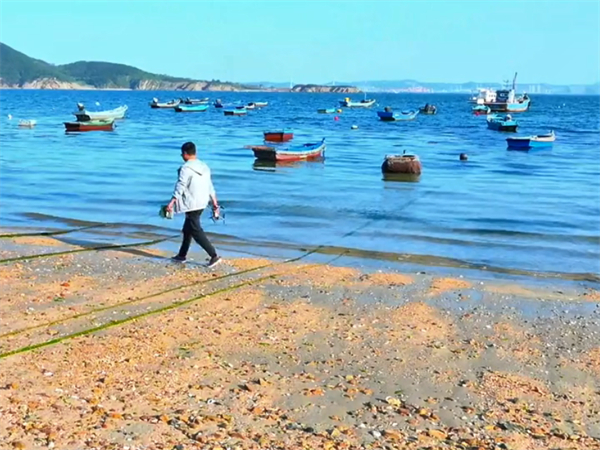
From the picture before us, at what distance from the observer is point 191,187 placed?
11047mm

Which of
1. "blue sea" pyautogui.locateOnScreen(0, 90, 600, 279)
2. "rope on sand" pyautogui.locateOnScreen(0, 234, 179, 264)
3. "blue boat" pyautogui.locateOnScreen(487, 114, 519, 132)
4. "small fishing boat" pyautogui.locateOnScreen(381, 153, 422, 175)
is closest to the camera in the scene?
"rope on sand" pyautogui.locateOnScreen(0, 234, 179, 264)

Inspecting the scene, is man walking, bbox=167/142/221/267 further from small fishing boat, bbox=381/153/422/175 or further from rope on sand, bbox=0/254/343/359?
small fishing boat, bbox=381/153/422/175

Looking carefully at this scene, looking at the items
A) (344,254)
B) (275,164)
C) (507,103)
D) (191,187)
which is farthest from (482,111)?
(191,187)

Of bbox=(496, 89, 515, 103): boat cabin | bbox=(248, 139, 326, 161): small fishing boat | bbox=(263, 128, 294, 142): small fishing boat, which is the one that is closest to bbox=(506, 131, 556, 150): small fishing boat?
bbox=(263, 128, 294, 142): small fishing boat

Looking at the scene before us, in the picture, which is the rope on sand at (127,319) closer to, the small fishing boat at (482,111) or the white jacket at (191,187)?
the white jacket at (191,187)

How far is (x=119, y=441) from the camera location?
5.47 meters

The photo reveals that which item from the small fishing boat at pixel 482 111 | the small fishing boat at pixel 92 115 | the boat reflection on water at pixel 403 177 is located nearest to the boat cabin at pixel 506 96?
the small fishing boat at pixel 482 111

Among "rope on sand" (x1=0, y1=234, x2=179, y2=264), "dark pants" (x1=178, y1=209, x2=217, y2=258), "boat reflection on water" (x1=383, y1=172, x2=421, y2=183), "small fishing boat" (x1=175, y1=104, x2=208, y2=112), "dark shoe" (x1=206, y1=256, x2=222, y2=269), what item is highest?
"dark pants" (x1=178, y1=209, x2=217, y2=258)

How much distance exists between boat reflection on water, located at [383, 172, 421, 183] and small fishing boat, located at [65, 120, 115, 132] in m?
29.1

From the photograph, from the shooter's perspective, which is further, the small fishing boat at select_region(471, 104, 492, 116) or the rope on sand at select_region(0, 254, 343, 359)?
the small fishing boat at select_region(471, 104, 492, 116)

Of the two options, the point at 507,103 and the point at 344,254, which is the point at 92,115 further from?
the point at 507,103

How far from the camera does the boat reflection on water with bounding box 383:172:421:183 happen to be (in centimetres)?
2659

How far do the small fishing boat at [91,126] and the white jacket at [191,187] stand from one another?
4191cm

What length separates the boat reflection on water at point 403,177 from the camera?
2659 centimetres
